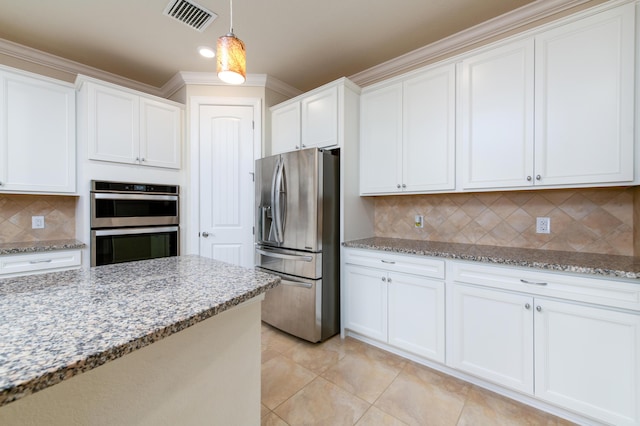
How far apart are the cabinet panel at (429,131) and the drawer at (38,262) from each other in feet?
9.41

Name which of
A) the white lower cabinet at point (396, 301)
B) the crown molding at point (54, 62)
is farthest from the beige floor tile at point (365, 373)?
the crown molding at point (54, 62)

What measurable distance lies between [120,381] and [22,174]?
2.50m

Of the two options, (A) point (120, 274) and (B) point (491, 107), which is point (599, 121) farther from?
(A) point (120, 274)

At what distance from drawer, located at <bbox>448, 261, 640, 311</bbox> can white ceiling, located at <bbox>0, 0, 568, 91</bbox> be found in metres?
1.91

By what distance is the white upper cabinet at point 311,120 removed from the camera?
245cm

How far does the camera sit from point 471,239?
2.29 m

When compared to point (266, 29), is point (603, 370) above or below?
below

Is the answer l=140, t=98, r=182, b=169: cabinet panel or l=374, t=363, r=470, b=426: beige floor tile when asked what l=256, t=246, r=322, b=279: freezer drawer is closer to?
l=374, t=363, r=470, b=426: beige floor tile

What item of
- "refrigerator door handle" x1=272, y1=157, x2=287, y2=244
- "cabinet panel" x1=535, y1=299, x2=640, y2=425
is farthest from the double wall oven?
"cabinet panel" x1=535, y1=299, x2=640, y2=425

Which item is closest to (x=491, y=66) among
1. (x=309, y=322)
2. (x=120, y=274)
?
(x=309, y=322)

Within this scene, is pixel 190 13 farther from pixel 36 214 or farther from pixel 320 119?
pixel 36 214

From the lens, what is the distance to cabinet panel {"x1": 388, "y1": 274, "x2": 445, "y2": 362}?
1.94 metres

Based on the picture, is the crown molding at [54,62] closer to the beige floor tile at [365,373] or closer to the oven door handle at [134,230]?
the oven door handle at [134,230]

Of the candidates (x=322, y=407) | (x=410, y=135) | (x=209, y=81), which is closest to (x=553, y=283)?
(x=410, y=135)
